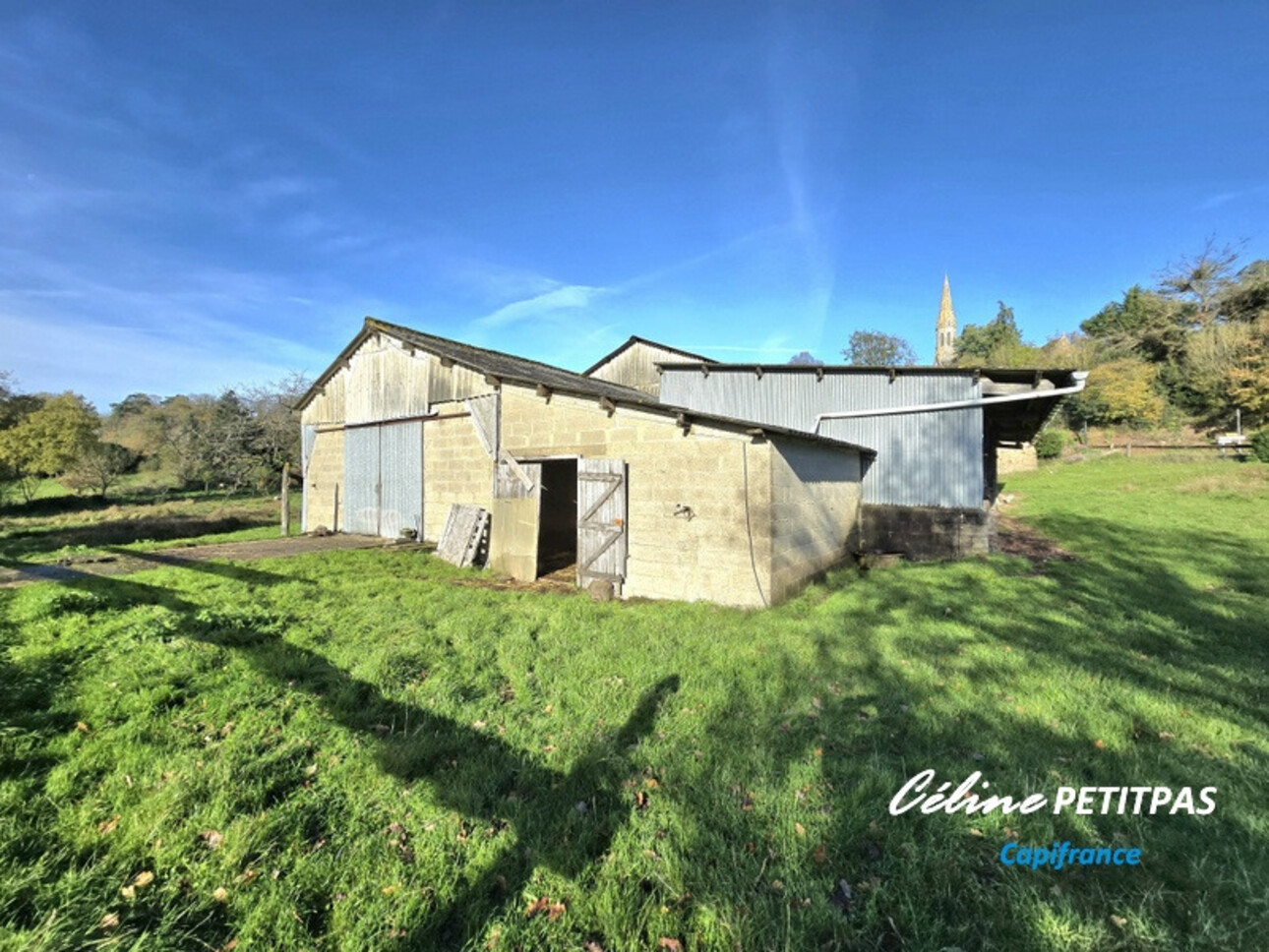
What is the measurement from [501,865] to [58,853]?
2.00 meters

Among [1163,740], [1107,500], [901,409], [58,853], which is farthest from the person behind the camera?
[1107,500]

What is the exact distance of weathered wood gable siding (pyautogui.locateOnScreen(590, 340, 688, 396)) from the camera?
67.5ft

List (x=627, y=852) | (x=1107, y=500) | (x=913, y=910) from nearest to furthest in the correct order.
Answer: (x=913, y=910)
(x=627, y=852)
(x=1107, y=500)

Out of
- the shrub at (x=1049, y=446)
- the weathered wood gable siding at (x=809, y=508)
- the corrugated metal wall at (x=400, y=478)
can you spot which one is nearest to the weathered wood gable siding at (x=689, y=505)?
the weathered wood gable siding at (x=809, y=508)

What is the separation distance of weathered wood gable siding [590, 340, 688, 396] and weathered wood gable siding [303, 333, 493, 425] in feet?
33.3

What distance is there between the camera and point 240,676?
161 inches

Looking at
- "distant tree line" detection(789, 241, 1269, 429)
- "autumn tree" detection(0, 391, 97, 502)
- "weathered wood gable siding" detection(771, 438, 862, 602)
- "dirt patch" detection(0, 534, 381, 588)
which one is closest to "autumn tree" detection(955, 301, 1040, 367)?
"distant tree line" detection(789, 241, 1269, 429)

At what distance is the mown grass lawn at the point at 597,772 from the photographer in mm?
2117

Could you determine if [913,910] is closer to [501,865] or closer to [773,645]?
[501,865]

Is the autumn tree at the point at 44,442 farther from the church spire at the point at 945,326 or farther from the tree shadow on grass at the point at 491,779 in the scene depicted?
the church spire at the point at 945,326

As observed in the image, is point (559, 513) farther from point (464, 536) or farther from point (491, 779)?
point (491, 779)

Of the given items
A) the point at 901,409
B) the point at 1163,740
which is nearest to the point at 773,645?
the point at 1163,740

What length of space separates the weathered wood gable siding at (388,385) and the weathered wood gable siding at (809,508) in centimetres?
602

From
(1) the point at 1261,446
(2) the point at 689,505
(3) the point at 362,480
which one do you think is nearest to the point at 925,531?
(2) the point at 689,505
